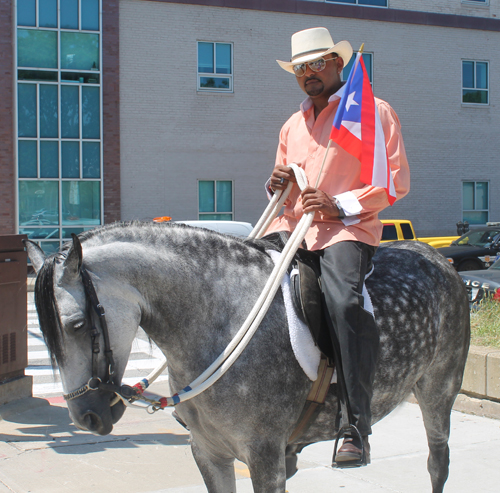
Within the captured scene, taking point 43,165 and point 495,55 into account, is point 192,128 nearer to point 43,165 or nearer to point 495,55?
point 43,165

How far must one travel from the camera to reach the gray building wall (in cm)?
2314

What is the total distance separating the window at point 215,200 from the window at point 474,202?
10837 millimetres

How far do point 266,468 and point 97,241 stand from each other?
4.22 ft

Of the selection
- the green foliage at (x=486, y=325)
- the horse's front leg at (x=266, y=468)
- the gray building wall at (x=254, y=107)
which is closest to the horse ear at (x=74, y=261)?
the horse's front leg at (x=266, y=468)

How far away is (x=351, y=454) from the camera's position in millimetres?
3014

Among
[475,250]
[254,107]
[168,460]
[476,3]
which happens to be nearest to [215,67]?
[254,107]

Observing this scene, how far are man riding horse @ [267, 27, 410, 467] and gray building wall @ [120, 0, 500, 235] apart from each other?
19.7 m

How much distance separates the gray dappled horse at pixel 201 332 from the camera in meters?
2.51

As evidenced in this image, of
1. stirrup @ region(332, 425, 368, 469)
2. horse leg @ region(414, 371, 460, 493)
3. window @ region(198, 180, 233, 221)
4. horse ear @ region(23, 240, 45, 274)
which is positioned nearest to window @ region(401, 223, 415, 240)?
window @ region(198, 180, 233, 221)

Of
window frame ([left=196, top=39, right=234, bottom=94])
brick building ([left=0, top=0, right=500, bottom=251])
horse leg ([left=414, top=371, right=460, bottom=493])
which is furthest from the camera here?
window frame ([left=196, top=39, right=234, bottom=94])

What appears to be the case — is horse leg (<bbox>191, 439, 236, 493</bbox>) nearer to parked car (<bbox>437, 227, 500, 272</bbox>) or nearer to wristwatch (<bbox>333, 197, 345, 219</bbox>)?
wristwatch (<bbox>333, 197, 345, 219</bbox>)

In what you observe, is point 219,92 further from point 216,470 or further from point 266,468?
point 266,468

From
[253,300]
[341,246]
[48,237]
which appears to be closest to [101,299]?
[253,300]

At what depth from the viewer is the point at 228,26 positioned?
2406 centimetres
